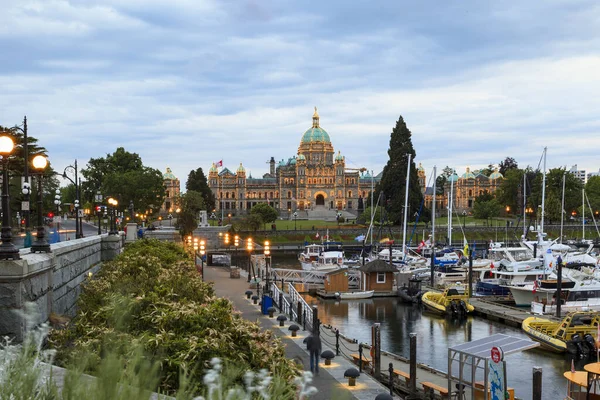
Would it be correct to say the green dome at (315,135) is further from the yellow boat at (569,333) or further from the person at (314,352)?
the person at (314,352)

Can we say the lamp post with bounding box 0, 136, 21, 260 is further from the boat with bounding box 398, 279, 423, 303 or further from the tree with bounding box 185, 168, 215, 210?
the tree with bounding box 185, 168, 215, 210

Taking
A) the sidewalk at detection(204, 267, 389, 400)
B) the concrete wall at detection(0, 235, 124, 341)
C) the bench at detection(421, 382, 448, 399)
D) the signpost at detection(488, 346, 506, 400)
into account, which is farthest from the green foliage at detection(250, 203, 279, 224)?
the signpost at detection(488, 346, 506, 400)

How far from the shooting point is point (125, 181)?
89438 mm

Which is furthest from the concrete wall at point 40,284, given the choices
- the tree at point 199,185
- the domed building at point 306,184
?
the domed building at point 306,184

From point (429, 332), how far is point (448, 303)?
191 inches

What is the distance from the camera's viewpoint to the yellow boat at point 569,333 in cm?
3031

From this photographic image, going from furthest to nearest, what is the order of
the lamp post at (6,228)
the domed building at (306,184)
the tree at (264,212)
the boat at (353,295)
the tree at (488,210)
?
1. the domed building at (306,184)
2. the tree at (488,210)
3. the tree at (264,212)
4. the boat at (353,295)
5. the lamp post at (6,228)

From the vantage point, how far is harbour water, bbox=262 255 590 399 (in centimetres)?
2769

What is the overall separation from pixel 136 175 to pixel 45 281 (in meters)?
81.2

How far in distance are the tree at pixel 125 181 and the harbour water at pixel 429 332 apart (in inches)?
1749

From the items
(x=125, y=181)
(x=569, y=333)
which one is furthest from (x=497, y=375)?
(x=125, y=181)

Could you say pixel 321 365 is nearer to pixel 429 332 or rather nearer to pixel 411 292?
pixel 429 332

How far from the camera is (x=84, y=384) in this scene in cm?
413

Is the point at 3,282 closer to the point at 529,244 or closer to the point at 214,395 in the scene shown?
the point at 214,395
